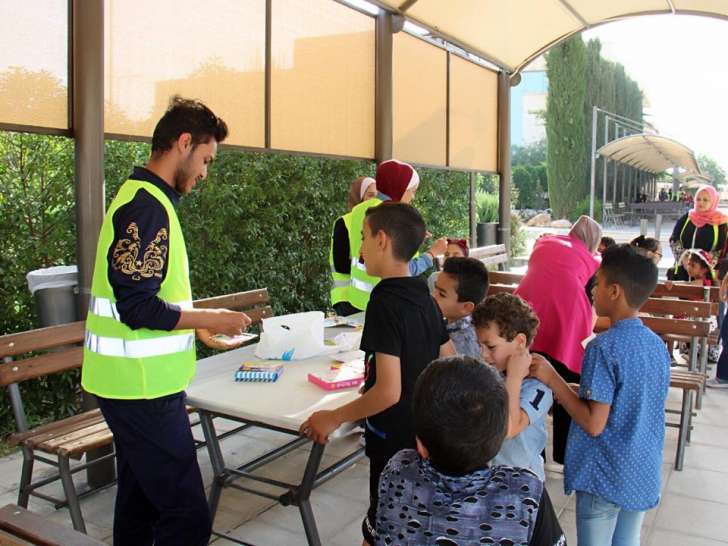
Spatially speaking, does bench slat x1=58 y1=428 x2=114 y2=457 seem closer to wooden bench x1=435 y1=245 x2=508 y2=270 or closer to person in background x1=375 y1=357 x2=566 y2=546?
person in background x1=375 y1=357 x2=566 y2=546

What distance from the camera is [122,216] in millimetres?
2139

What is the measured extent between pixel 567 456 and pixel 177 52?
10.2 ft

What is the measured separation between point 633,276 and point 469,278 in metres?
0.76

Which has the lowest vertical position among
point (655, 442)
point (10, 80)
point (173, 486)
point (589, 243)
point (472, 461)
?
point (173, 486)

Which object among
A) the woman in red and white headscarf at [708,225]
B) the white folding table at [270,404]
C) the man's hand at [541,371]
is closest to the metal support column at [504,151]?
the woman in red and white headscarf at [708,225]

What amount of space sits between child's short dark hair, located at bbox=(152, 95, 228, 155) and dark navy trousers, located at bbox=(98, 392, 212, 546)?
2.67 feet

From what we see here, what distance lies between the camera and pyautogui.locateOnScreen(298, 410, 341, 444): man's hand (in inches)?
87.7

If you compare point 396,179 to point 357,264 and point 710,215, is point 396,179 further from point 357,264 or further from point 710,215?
point 710,215

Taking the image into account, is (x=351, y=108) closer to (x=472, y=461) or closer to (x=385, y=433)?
(x=385, y=433)

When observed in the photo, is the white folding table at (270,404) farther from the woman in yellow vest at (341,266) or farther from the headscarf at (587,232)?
the headscarf at (587,232)

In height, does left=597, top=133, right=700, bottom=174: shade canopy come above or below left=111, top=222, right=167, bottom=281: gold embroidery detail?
above

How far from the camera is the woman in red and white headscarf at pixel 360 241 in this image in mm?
4047

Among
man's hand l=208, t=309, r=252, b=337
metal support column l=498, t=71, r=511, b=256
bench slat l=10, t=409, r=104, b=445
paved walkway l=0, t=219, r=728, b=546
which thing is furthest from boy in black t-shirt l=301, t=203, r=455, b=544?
metal support column l=498, t=71, r=511, b=256

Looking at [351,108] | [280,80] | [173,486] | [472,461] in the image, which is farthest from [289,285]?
[472,461]
